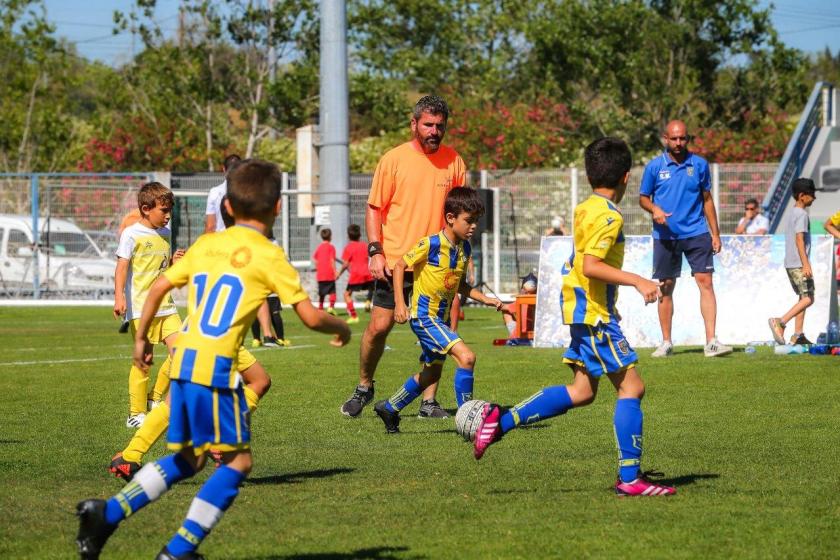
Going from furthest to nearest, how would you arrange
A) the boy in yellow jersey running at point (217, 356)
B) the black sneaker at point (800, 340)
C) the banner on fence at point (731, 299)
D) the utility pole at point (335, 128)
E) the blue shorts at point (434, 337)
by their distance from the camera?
the utility pole at point (335, 128), the banner on fence at point (731, 299), the black sneaker at point (800, 340), the blue shorts at point (434, 337), the boy in yellow jersey running at point (217, 356)

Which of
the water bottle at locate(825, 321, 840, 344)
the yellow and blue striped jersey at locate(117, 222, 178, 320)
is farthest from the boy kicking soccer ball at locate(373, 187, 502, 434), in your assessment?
the water bottle at locate(825, 321, 840, 344)

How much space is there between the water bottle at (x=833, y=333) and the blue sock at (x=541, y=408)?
9.10 m

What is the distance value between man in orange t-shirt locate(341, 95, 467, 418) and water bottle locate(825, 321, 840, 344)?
715 centimetres

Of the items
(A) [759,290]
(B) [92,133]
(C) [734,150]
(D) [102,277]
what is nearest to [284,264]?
(A) [759,290]

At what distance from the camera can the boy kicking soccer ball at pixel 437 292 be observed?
895cm

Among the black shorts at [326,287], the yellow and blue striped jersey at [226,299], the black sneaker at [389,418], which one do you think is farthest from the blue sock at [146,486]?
the black shorts at [326,287]

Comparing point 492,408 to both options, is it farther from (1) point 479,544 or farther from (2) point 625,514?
(1) point 479,544

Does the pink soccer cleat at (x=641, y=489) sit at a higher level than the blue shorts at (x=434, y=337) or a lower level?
lower

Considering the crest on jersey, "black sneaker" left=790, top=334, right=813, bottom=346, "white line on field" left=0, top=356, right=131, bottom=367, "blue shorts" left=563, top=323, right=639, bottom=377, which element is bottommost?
"white line on field" left=0, top=356, right=131, bottom=367

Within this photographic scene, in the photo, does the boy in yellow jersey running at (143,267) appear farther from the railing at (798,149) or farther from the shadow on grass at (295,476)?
the railing at (798,149)

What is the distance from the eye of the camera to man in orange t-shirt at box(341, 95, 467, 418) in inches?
378

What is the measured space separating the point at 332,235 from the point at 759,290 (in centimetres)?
1329

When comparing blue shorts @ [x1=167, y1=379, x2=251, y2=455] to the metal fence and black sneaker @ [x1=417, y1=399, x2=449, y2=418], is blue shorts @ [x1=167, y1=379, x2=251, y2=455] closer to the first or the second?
black sneaker @ [x1=417, y1=399, x2=449, y2=418]

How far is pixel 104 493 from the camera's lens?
6.96 m
